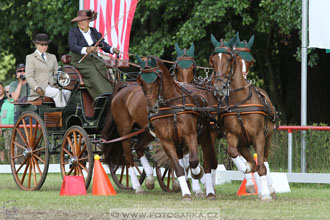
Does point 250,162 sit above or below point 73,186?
above

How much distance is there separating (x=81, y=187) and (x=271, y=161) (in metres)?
4.69

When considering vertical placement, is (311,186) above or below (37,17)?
below

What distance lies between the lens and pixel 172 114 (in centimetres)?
1105

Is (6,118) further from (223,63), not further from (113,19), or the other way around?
(223,63)

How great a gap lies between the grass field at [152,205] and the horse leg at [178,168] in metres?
0.16

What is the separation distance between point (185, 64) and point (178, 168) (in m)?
1.69

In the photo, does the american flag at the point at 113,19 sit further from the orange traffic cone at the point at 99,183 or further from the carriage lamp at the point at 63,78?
the orange traffic cone at the point at 99,183

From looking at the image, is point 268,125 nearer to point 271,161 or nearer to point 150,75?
point 150,75

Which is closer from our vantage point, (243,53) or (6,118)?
(243,53)

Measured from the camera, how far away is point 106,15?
50.3ft

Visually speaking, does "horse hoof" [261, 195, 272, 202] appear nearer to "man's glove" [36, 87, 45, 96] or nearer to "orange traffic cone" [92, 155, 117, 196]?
"orange traffic cone" [92, 155, 117, 196]

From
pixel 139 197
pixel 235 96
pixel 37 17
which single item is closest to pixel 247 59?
pixel 235 96

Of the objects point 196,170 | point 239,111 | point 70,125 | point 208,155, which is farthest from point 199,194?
point 70,125

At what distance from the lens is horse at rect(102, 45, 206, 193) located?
40.3 feet
